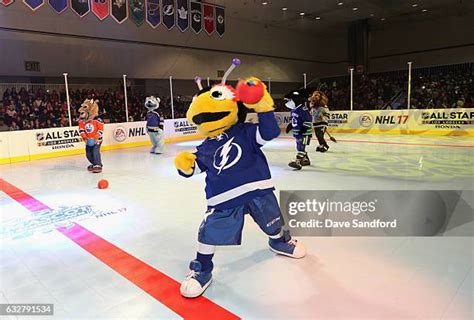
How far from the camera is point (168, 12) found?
1498 centimetres

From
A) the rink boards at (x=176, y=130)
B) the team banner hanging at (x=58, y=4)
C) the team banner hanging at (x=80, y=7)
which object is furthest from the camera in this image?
the team banner hanging at (x=80, y=7)

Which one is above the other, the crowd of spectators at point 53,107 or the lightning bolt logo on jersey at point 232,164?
the crowd of spectators at point 53,107

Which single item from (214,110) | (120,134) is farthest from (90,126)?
(214,110)

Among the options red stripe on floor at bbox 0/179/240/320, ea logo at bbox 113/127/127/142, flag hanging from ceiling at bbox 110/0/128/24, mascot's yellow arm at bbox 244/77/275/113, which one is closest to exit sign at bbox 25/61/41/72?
flag hanging from ceiling at bbox 110/0/128/24

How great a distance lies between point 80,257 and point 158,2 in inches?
534

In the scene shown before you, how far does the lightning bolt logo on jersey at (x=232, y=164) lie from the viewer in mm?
2553

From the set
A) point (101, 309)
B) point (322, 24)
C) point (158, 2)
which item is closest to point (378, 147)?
point (101, 309)

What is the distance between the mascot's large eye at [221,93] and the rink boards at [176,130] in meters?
7.07

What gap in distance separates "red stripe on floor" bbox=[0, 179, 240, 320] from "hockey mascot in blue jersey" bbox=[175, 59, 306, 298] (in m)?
0.10

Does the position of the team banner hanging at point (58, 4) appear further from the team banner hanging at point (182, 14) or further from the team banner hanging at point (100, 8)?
the team banner hanging at point (182, 14)

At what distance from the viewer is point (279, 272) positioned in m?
2.79

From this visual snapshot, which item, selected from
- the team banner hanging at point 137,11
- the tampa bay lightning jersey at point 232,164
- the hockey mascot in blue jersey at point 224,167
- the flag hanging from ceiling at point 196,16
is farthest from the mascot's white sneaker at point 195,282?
the flag hanging from ceiling at point 196,16

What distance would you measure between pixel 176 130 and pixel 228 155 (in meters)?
10.6

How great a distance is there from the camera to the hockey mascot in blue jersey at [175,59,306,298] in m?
2.48
